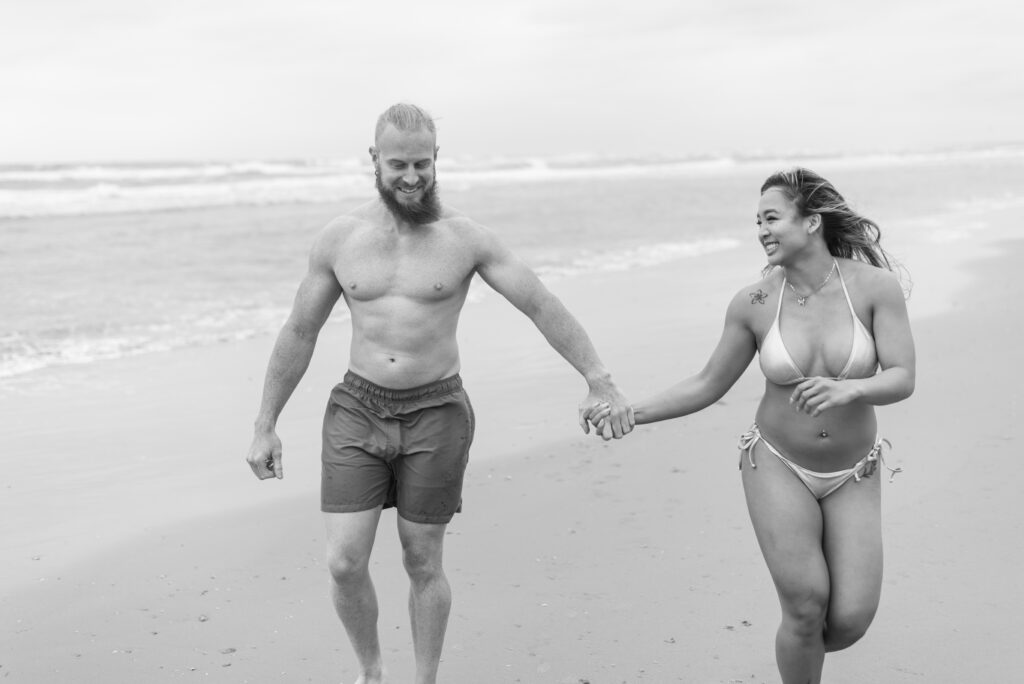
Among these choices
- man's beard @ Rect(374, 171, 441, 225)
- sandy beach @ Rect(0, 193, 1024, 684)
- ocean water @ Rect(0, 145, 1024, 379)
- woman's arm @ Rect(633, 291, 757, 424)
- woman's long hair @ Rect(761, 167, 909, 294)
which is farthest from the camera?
ocean water @ Rect(0, 145, 1024, 379)

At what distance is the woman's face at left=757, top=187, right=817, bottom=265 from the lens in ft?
13.3

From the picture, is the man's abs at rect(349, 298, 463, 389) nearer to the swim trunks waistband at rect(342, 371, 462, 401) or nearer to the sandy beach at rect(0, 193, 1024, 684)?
the swim trunks waistband at rect(342, 371, 462, 401)

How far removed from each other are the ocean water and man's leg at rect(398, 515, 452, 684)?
258 inches

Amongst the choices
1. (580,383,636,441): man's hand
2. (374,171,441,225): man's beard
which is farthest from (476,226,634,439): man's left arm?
(374,171,441,225): man's beard

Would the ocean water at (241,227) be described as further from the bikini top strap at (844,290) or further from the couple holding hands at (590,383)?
the bikini top strap at (844,290)

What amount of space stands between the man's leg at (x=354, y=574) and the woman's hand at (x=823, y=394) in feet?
5.35

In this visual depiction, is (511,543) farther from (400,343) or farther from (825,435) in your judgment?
(825,435)

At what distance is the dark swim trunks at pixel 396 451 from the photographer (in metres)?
4.26

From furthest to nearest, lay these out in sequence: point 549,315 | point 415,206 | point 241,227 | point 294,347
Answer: point 241,227
point 294,347
point 549,315
point 415,206

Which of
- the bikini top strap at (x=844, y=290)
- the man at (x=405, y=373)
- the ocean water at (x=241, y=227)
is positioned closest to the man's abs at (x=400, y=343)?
the man at (x=405, y=373)

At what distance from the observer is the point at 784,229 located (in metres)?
4.05

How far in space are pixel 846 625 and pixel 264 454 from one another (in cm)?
224

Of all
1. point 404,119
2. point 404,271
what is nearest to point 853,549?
point 404,271

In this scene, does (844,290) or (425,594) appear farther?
(425,594)
